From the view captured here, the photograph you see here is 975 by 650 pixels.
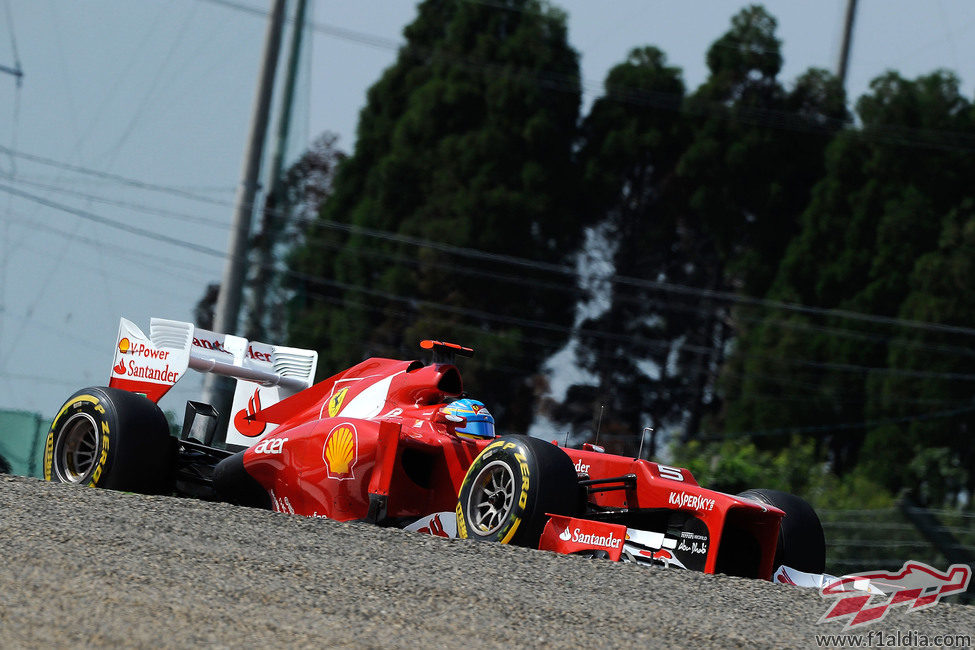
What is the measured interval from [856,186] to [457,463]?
1944cm

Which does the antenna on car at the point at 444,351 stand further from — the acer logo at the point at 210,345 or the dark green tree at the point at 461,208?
the dark green tree at the point at 461,208

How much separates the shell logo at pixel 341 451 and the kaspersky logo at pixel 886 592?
2.89m

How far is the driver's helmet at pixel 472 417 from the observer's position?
876 cm

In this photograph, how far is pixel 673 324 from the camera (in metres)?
26.9

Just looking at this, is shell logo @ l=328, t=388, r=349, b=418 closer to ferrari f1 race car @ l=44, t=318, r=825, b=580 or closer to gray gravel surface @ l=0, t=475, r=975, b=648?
ferrari f1 race car @ l=44, t=318, r=825, b=580

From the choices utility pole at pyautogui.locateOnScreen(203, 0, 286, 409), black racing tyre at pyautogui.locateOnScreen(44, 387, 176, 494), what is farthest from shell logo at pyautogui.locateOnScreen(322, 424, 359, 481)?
utility pole at pyautogui.locateOnScreen(203, 0, 286, 409)

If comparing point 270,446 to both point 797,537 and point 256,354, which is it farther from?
point 797,537

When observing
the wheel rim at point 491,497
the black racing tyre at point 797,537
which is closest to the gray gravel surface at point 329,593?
the wheel rim at point 491,497

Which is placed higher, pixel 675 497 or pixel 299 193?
pixel 299 193

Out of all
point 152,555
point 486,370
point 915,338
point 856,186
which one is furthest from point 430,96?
point 152,555

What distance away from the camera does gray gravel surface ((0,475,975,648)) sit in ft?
16.6

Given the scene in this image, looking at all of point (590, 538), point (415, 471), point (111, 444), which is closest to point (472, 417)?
point (415, 471)

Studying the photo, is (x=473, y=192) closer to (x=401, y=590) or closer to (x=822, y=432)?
(x=822, y=432)

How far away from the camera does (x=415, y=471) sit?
865 centimetres
